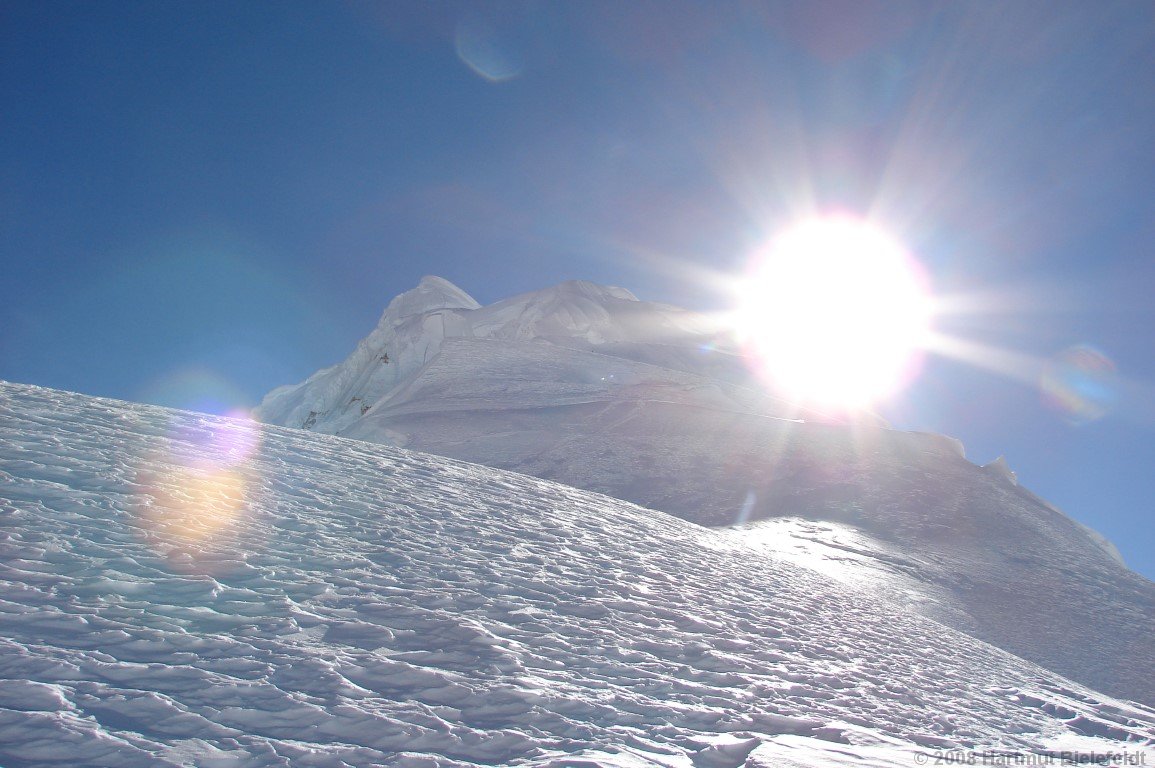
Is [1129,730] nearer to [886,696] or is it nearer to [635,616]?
[886,696]

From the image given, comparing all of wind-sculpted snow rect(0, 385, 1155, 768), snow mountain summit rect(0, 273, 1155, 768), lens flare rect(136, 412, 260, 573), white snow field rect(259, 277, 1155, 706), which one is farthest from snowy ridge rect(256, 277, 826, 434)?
wind-sculpted snow rect(0, 385, 1155, 768)

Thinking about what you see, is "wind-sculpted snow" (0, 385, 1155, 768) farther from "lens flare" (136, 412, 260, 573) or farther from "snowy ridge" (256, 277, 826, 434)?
"snowy ridge" (256, 277, 826, 434)

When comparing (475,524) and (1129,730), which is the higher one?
(475,524)

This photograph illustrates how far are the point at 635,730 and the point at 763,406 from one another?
3015 cm

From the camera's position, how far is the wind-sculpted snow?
3.66 meters

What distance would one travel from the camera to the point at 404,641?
4.94 meters

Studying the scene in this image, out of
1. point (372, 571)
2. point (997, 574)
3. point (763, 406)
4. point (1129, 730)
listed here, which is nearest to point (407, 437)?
point (763, 406)

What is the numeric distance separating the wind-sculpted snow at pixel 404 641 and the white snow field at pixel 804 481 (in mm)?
5763

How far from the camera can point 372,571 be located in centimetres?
622

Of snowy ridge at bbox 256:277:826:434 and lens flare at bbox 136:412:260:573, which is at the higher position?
snowy ridge at bbox 256:277:826:434

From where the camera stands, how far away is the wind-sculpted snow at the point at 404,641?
144 inches

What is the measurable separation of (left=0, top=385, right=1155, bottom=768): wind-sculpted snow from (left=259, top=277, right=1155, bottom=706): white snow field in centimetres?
576

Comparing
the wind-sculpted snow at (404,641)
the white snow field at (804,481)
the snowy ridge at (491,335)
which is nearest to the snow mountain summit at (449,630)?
the wind-sculpted snow at (404,641)

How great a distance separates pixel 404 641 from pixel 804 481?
18.8m
